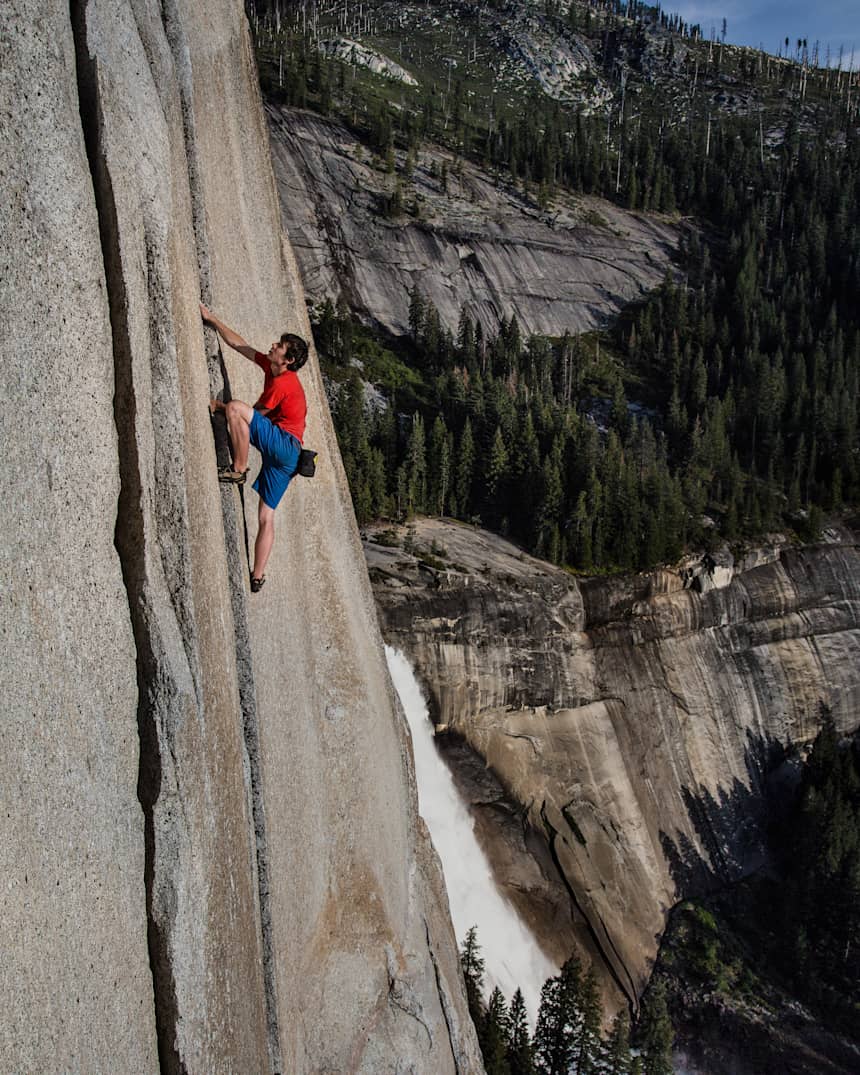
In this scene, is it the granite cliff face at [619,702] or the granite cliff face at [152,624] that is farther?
the granite cliff face at [619,702]

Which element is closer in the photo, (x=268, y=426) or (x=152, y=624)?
(x=152, y=624)

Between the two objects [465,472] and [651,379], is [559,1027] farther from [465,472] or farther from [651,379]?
[651,379]

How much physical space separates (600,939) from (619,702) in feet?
37.4

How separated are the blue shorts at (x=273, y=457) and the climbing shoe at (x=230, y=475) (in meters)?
0.49

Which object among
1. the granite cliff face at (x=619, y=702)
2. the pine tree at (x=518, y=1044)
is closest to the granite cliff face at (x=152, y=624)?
the pine tree at (x=518, y=1044)

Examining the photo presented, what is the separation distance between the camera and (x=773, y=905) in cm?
4684

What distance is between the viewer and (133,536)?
6512 mm

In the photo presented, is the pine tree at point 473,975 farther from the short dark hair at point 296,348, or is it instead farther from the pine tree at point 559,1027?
the short dark hair at point 296,348

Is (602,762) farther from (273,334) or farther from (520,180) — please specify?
(520,180)

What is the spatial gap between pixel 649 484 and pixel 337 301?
42014 millimetres

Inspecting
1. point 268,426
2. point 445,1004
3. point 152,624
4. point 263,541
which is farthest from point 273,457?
point 445,1004

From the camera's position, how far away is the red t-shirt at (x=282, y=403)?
380 inches

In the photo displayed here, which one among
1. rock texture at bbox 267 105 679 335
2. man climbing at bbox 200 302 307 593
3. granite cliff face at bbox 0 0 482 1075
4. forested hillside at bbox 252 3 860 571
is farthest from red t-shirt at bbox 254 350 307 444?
rock texture at bbox 267 105 679 335

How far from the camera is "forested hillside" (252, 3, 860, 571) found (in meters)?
62.4
